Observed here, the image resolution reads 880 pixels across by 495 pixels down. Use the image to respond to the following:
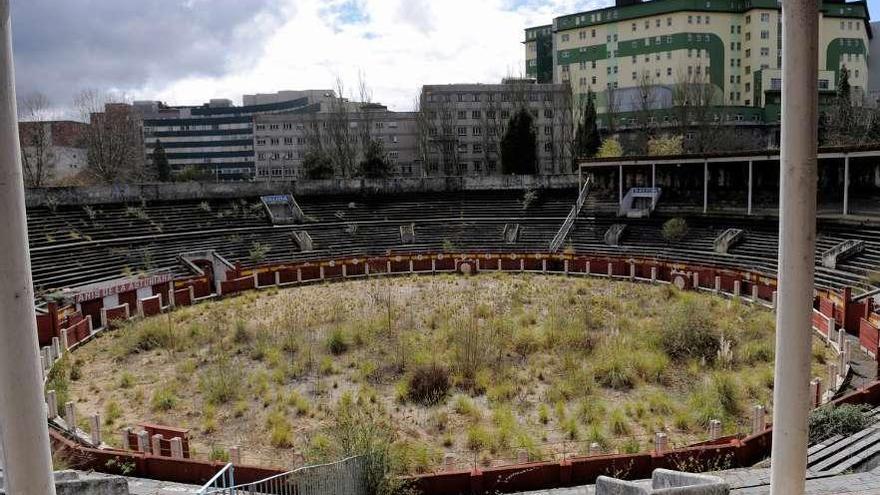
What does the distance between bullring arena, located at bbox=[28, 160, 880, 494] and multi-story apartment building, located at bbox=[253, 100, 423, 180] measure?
19139mm

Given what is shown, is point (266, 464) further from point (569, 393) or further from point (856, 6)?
point (856, 6)

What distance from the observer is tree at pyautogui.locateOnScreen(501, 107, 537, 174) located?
51.2 metres

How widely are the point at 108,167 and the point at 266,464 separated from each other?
44238mm

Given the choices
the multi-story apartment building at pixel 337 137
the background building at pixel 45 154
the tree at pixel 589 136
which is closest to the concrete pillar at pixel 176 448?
the background building at pixel 45 154

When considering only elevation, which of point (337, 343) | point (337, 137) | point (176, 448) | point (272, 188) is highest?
point (337, 137)

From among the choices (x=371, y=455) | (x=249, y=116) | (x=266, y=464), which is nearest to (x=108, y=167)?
(x=266, y=464)

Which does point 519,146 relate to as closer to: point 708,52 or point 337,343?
point 708,52

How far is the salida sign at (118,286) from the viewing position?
2447 centimetres

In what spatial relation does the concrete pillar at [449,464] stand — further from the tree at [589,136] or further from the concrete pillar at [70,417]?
the tree at [589,136]

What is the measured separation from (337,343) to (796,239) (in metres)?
15.3

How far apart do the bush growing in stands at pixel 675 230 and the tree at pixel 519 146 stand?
19300 millimetres

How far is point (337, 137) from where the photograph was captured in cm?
5812

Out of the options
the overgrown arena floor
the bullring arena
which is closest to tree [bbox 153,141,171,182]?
the bullring arena

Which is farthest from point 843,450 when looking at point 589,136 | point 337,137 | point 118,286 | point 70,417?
point 337,137
